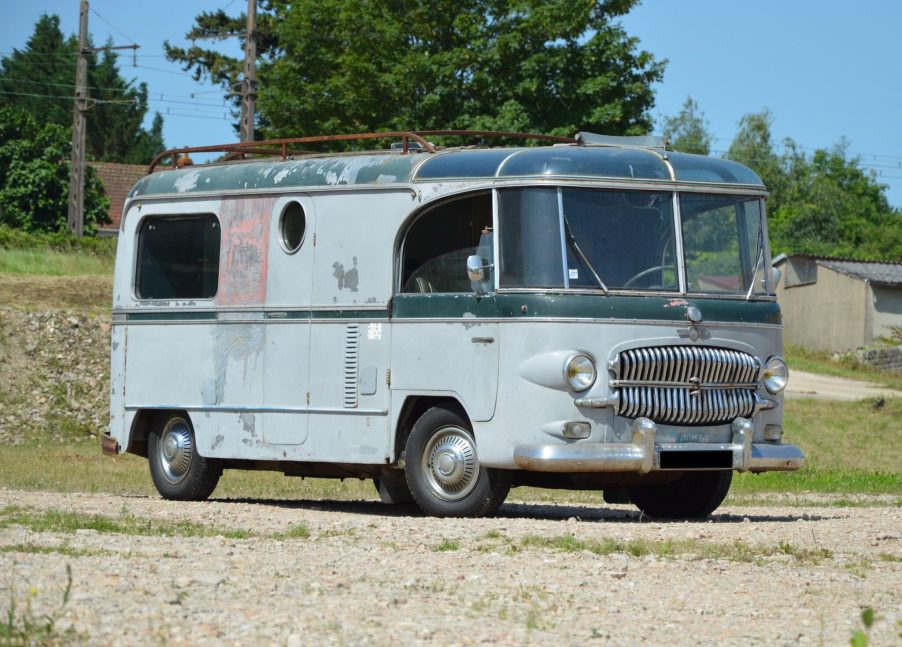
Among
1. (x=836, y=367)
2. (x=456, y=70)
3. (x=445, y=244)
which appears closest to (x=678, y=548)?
(x=445, y=244)

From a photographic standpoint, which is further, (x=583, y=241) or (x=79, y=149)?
(x=79, y=149)

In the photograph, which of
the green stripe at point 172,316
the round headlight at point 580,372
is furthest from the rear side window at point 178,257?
the round headlight at point 580,372

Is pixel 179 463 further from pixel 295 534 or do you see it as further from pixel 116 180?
pixel 116 180

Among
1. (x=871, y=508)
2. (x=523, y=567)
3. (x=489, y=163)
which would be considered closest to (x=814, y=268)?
(x=871, y=508)

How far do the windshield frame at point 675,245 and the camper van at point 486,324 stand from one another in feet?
0.06

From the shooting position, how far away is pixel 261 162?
593 inches

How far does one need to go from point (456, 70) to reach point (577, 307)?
31.3m

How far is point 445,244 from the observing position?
13.2 meters

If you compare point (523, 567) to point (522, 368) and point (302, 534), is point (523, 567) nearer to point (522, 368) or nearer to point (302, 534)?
point (302, 534)

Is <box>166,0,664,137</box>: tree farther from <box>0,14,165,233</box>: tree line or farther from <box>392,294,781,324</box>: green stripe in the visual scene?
<box>392,294,781,324</box>: green stripe

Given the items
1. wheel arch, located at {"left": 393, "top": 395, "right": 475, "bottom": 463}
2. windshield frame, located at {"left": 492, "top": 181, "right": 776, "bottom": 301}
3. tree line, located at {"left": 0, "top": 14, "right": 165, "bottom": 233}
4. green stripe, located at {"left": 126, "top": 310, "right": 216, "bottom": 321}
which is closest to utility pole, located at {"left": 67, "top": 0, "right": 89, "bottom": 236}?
tree line, located at {"left": 0, "top": 14, "right": 165, "bottom": 233}

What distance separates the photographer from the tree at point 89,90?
268 feet

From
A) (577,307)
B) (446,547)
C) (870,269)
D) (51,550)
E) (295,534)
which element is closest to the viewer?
(51,550)

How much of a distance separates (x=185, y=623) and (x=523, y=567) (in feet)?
9.26
